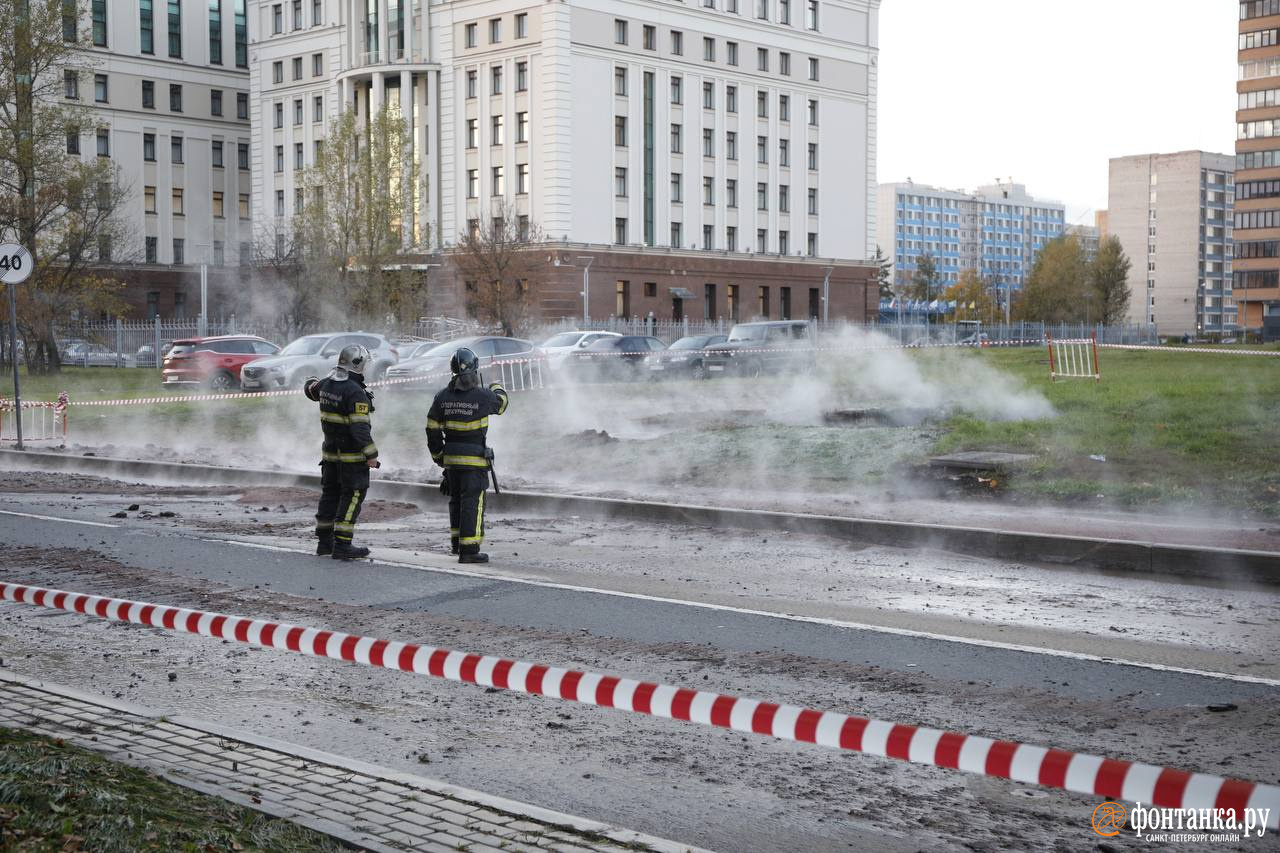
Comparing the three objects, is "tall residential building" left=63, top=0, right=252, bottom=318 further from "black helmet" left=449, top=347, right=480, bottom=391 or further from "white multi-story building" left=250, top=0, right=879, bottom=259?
"black helmet" left=449, top=347, right=480, bottom=391

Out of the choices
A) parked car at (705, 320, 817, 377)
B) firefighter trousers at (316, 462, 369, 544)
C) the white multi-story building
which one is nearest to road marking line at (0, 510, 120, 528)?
firefighter trousers at (316, 462, 369, 544)

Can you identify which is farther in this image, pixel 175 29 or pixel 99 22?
pixel 175 29

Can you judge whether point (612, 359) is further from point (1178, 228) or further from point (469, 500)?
point (1178, 228)

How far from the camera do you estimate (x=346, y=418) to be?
37.2 feet

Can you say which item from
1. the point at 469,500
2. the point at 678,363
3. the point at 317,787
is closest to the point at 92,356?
the point at 678,363

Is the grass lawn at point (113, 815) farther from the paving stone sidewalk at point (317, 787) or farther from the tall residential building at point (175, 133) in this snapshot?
the tall residential building at point (175, 133)

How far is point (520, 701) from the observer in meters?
6.70

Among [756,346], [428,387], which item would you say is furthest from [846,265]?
[428,387]

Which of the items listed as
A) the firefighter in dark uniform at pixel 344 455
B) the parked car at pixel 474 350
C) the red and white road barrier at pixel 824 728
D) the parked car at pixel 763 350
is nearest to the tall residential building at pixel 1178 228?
the parked car at pixel 763 350

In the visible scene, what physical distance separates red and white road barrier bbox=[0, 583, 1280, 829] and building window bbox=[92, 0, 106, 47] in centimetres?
8116

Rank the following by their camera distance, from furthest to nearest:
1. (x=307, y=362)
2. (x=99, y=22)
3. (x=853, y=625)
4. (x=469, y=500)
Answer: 1. (x=99, y=22)
2. (x=307, y=362)
3. (x=469, y=500)
4. (x=853, y=625)

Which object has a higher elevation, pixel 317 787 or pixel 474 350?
pixel 474 350

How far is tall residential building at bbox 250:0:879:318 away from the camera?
212 feet

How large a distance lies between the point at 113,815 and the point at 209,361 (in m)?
32.7
